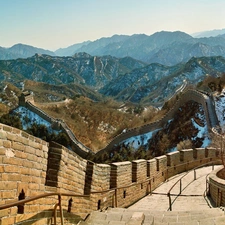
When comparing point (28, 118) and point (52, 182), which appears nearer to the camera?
point (52, 182)

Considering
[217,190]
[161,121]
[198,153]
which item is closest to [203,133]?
[161,121]

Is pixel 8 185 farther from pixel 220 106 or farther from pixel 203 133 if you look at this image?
pixel 220 106

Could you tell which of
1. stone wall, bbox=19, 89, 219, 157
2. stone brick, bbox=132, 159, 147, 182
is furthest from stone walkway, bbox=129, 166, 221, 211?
stone wall, bbox=19, 89, 219, 157

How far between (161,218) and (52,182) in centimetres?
178

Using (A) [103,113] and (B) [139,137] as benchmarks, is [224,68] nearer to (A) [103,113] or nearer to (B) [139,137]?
(A) [103,113]

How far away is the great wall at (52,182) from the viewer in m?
4.06

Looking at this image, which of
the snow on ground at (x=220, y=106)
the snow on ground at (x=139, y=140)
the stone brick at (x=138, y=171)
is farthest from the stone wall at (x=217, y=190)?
the snow on ground at (x=139, y=140)

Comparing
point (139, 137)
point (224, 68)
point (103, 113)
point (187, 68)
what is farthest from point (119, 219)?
point (224, 68)

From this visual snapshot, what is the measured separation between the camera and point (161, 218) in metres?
5.47

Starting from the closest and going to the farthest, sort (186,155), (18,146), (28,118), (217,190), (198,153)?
(18,146) → (217,190) → (186,155) → (198,153) → (28,118)

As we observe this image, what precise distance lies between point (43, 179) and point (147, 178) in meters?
6.29

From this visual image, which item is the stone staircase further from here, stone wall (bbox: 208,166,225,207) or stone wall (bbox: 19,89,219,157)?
stone wall (bbox: 19,89,219,157)

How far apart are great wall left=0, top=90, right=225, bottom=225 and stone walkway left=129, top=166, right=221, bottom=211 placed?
0.34 metres

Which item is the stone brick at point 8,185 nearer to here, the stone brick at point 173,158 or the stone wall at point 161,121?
the stone brick at point 173,158
